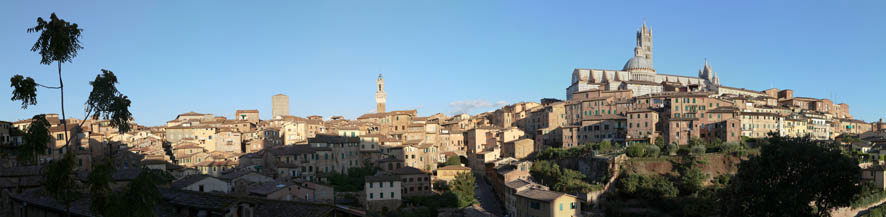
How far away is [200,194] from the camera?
1398 cm

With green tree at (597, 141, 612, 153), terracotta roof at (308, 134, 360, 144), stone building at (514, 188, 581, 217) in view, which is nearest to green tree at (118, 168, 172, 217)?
stone building at (514, 188, 581, 217)

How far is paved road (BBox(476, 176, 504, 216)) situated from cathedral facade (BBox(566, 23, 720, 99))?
101 feet

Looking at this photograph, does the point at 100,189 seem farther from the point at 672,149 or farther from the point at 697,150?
the point at 672,149

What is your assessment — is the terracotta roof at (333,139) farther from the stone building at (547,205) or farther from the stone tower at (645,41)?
the stone tower at (645,41)

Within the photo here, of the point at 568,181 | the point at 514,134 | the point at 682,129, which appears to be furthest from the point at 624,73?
the point at 568,181

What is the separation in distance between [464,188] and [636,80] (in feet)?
153

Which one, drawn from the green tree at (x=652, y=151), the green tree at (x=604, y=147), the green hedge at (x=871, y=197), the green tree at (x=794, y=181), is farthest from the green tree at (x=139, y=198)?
the green tree at (x=604, y=147)

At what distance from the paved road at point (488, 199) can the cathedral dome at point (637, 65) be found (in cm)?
4401

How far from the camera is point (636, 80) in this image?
284 ft

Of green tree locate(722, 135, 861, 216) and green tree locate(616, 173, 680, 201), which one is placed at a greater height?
green tree locate(722, 135, 861, 216)

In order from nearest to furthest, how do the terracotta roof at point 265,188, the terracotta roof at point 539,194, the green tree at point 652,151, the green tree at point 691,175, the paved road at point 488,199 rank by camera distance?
the terracotta roof at point 265,188
the terracotta roof at point 539,194
the green tree at point 691,175
the paved road at point 488,199
the green tree at point 652,151

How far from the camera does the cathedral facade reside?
270 ft

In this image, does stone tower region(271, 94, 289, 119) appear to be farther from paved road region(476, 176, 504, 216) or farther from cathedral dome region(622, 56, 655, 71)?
cathedral dome region(622, 56, 655, 71)

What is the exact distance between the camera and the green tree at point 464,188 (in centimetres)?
4706
